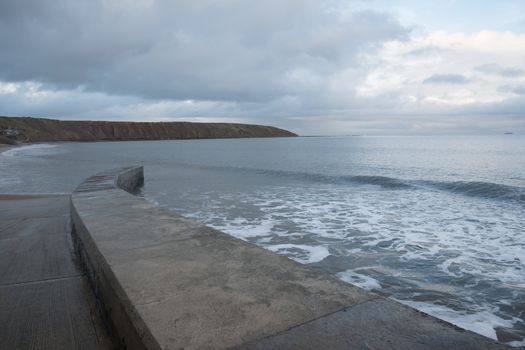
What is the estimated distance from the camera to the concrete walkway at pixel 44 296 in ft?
10.1

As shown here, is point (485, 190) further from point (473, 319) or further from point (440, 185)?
point (473, 319)

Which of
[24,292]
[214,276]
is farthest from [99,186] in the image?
[214,276]

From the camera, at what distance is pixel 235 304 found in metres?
2.66

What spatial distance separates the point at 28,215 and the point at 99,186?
2087mm

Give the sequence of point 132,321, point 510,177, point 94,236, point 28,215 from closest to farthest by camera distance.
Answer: point 132,321 → point 94,236 → point 28,215 → point 510,177

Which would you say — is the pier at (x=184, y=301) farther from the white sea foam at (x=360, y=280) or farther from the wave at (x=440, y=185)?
the wave at (x=440, y=185)

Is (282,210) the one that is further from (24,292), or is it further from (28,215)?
(24,292)

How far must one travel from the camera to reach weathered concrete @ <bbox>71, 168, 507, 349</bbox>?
2.19m

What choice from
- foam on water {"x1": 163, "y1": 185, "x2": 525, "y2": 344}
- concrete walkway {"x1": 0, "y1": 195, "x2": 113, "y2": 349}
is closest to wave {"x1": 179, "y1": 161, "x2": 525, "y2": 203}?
foam on water {"x1": 163, "y1": 185, "x2": 525, "y2": 344}

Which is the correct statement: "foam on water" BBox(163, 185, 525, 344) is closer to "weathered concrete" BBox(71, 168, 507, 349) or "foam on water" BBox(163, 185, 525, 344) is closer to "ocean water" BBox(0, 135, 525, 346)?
"ocean water" BBox(0, 135, 525, 346)

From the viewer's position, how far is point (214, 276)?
10.6 ft

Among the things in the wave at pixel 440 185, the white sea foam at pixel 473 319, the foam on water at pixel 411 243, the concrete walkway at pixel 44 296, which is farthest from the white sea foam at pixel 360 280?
the wave at pixel 440 185

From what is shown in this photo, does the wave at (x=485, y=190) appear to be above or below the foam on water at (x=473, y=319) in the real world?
below

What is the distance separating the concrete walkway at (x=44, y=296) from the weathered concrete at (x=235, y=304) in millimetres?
230
